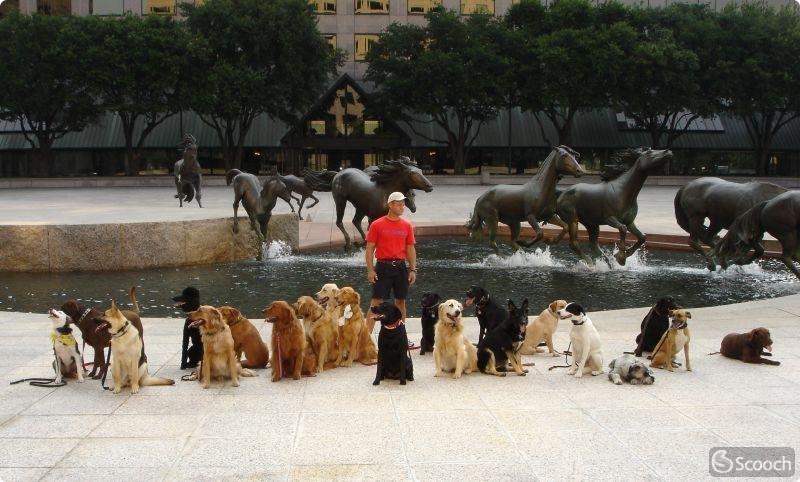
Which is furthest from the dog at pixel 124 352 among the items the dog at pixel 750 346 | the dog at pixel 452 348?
the dog at pixel 750 346

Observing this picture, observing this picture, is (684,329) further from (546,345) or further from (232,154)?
(232,154)

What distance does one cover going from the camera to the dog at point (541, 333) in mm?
9312

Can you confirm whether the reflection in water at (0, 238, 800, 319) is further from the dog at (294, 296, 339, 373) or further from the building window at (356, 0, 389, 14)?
the building window at (356, 0, 389, 14)

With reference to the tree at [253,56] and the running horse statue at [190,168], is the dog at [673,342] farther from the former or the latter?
the tree at [253,56]

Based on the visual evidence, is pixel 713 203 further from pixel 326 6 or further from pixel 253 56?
pixel 326 6

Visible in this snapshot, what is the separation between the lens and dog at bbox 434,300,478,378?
8.23 metres

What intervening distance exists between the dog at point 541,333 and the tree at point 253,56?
136 ft

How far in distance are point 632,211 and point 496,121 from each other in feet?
139

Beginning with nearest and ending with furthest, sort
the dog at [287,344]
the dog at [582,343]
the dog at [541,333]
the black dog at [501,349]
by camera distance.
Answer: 1. the dog at [287,344]
2. the dog at [582,343]
3. the black dog at [501,349]
4. the dog at [541,333]

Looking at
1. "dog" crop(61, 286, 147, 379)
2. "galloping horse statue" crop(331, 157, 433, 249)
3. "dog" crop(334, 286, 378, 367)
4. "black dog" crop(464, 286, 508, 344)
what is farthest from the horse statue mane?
"dog" crop(61, 286, 147, 379)

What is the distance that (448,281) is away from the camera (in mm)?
16047

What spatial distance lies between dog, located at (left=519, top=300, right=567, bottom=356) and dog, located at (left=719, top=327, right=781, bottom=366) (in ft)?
6.41

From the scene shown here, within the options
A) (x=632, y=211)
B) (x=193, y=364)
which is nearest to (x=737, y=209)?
(x=632, y=211)

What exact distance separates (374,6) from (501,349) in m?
54.8
